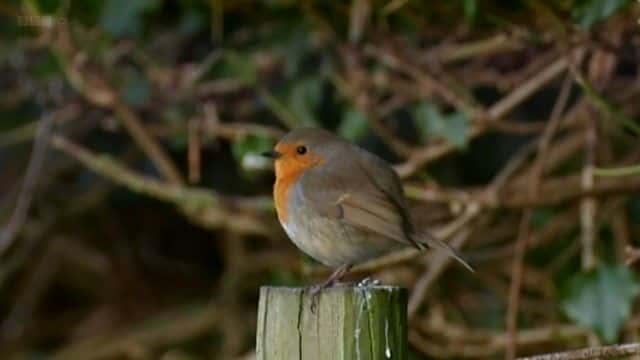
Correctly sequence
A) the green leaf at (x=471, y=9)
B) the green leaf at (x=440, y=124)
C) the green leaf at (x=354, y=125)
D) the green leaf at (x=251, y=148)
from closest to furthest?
the green leaf at (x=471, y=9) < the green leaf at (x=440, y=124) < the green leaf at (x=251, y=148) < the green leaf at (x=354, y=125)

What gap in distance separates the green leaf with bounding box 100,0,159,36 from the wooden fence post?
8.63 ft

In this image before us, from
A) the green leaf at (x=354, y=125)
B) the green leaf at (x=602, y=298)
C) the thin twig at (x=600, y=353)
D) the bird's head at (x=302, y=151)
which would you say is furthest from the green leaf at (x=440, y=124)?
the thin twig at (x=600, y=353)

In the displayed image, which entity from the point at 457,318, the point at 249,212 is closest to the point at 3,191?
the point at 249,212

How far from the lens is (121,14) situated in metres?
5.23

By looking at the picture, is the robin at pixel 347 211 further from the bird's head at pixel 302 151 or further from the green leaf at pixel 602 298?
the green leaf at pixel 602 298

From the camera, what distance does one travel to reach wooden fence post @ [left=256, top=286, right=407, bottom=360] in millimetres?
2680

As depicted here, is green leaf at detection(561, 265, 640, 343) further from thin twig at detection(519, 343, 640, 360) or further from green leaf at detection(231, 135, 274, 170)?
thin twig at detection(519, 343, 640, 360)

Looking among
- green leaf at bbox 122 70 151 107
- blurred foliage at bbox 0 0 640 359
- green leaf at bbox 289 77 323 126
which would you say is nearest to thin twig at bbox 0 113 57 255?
blurred foliage at bbox 0 0 640 359

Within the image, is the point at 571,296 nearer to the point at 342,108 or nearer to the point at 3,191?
the point at 342,108

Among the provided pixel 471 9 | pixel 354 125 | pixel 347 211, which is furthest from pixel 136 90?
pixel 347 211

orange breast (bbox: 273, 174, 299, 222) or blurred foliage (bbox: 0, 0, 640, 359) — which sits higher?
blurred foliage (bbox: 0, 0, 640, 359)

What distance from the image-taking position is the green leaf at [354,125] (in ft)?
17.0

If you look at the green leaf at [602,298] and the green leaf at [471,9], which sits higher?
the green leaf at [471,9]

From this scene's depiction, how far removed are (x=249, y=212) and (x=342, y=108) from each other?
19.2 inches
